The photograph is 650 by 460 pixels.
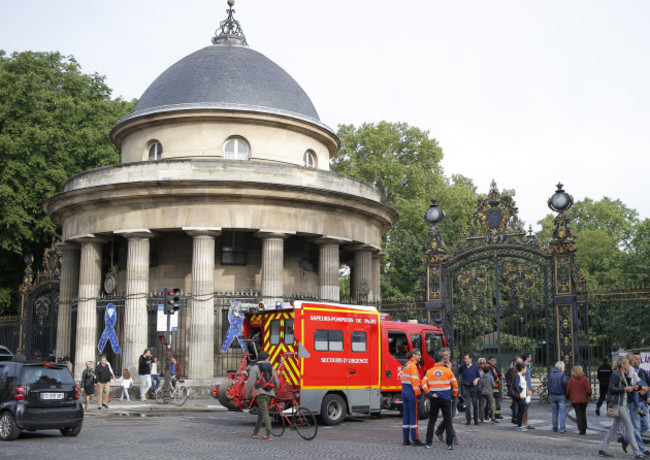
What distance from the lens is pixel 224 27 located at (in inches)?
1459

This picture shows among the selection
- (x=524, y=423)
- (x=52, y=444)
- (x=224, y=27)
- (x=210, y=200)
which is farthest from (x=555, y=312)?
(x=224, y=27)

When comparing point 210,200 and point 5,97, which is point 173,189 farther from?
point 5,97

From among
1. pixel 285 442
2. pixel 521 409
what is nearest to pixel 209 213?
pixel 285 442

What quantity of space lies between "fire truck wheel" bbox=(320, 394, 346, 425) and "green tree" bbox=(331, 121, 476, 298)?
31.1 metres

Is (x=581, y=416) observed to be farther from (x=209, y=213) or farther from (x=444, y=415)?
(x=209, y=213)

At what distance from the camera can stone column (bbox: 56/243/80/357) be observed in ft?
100.0

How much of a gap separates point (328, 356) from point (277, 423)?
2.11 metres

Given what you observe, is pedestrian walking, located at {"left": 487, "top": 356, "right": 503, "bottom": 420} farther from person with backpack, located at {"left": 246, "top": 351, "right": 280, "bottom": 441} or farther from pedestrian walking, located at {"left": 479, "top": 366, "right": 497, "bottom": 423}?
person with backpack, located at {"left": 246, "top": 351, "right": 280, "bottom": 441}

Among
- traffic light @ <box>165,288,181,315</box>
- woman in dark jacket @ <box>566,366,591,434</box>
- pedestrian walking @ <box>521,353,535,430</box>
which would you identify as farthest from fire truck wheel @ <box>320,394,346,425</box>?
traffic light @ <box>165,288,181,315</box>

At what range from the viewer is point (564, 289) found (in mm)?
23125

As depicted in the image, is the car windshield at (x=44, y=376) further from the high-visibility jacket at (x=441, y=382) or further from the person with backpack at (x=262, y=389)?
the high-visibility jacket at (x=441, y=382)

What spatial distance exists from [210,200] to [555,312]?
12720mm

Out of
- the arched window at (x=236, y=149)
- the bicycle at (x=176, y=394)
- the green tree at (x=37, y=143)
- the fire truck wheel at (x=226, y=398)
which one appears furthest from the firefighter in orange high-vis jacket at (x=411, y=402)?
the green tree at (x=37, y=143)

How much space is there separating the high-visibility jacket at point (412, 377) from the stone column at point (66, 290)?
19.7m
